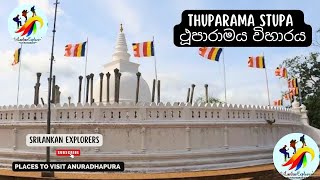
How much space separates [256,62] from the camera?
26.8m

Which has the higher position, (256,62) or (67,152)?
(256,62)

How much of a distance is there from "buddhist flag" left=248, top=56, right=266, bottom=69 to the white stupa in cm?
1022

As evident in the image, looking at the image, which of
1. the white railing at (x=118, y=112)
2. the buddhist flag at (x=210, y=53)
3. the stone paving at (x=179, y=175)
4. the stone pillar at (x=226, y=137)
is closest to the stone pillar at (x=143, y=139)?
the white railing at (x=118, y=112)

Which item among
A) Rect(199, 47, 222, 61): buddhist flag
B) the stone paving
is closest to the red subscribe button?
the stone paving

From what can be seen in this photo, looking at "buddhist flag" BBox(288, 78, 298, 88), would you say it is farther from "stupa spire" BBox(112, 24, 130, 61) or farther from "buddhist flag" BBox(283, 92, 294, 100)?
"stupa spire" BBox(112, 24, 130, 61)

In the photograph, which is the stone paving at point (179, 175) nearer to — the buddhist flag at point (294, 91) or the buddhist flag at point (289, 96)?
the buddhist flag at point (294, 91)

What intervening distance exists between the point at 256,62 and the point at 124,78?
38.6 feet

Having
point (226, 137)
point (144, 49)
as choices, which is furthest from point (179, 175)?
point (144, 49)

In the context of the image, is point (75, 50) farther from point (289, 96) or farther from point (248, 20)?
point (289, 96)

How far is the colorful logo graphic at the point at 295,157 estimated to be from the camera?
32.8ft

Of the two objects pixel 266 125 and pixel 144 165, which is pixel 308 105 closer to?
pixel 266 125

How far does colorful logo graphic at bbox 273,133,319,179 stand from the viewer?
9984 millimetres

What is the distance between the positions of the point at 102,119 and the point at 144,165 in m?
3.30

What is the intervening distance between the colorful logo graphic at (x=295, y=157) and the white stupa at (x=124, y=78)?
62.7 feet
